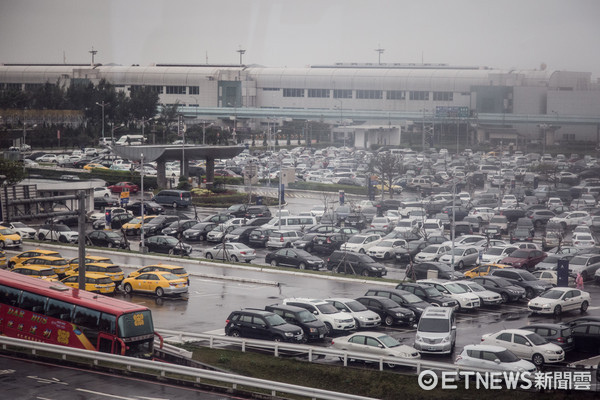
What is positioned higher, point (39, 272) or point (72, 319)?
point (72, 319)

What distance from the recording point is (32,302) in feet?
70.6

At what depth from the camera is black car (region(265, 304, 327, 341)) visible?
23.2 meters

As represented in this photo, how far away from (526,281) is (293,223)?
17.2 metres

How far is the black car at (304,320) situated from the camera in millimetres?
23234

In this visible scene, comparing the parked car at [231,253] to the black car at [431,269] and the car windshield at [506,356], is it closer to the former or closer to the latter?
the black car at [431,269]

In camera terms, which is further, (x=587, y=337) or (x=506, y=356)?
(x=587, y=337)

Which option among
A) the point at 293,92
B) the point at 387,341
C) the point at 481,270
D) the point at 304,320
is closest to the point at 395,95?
the point at 293,92

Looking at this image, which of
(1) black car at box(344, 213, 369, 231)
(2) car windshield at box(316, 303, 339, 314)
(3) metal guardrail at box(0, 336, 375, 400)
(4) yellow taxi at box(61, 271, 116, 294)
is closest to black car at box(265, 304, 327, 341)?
(2) car windshield at box(316, 303, 339, 314)

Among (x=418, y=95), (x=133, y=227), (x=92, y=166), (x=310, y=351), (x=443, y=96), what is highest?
(x=418, y=95)

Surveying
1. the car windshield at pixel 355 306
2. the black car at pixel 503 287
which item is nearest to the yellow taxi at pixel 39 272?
the car windshield at pixel 355 306

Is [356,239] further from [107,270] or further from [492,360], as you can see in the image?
[492,360]

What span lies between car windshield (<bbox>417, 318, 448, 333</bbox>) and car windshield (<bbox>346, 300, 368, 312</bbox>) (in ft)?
10.4

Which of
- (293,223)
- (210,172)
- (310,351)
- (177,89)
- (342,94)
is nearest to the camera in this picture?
(310,351)

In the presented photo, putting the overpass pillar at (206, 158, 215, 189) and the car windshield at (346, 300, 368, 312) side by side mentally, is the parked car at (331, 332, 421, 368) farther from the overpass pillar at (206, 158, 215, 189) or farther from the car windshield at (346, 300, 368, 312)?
the overpass pillar at (206, 158, 215, 189)
